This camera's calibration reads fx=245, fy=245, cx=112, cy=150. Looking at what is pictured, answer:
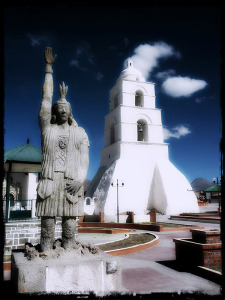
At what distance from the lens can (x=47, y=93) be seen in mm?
3883

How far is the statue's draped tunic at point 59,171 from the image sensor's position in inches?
135

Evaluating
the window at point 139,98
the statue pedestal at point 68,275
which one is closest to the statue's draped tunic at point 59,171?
the statue pedestal at point 68,275

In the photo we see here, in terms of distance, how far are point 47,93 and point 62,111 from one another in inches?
16.8

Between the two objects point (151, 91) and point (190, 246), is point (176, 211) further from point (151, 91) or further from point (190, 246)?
point (190, 246)

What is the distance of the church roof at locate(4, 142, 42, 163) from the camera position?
32.5 feet

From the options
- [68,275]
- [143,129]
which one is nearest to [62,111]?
[68,275]

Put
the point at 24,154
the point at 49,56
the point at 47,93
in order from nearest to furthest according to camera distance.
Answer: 1. the point at 47,93
2. the point at 49,56
3. the point at 24,154

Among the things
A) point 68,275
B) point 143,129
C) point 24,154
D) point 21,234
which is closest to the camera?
point 68,275

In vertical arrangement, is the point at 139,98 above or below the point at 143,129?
above

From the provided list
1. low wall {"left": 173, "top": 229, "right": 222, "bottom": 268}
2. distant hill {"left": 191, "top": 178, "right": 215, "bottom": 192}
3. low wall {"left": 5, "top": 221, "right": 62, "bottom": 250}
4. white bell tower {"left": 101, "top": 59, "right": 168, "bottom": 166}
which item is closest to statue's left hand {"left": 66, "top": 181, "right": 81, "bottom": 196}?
low wall {"left": 173, "top": 229, "right": 222, "bottom": 268}

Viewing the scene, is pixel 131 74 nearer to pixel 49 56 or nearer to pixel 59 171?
pixel 49 56

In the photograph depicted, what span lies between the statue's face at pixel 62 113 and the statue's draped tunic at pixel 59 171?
12cm

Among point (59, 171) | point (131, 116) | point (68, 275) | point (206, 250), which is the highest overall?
point (131, 116)

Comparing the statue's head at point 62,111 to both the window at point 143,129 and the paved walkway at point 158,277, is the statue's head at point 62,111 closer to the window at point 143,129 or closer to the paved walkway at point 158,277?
the paved walkway at point 158,277
